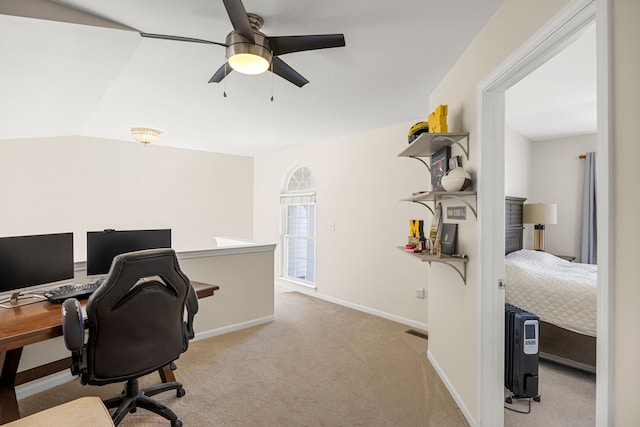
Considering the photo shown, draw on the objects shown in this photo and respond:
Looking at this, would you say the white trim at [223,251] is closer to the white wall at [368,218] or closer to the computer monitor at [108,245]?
the computer monitor at [108,245]

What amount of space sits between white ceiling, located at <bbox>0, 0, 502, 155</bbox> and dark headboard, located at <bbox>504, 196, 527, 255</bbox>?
176 centimetres

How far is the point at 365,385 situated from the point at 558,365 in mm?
1856

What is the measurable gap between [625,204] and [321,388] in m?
2.22

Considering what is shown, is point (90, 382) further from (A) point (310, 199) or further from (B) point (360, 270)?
(A) point (310, 199)

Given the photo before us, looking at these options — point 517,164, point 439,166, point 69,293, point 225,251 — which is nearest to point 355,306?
point 225,251

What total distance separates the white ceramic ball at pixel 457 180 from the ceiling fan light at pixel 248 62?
1.28 meters

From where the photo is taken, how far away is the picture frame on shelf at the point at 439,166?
231 cm

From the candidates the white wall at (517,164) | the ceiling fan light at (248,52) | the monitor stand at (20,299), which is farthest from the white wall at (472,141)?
the monitor stand at (20,299)

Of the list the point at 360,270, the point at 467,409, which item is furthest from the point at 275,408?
the point at 360,270

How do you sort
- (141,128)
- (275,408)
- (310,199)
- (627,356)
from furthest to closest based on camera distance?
(310,199), (141,128), (275,408), (627,356)

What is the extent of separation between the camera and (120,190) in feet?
16.0

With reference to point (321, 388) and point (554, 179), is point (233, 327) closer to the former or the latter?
point (321, 388)

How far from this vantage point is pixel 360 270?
437 cm

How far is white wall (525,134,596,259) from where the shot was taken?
4.42 metres
